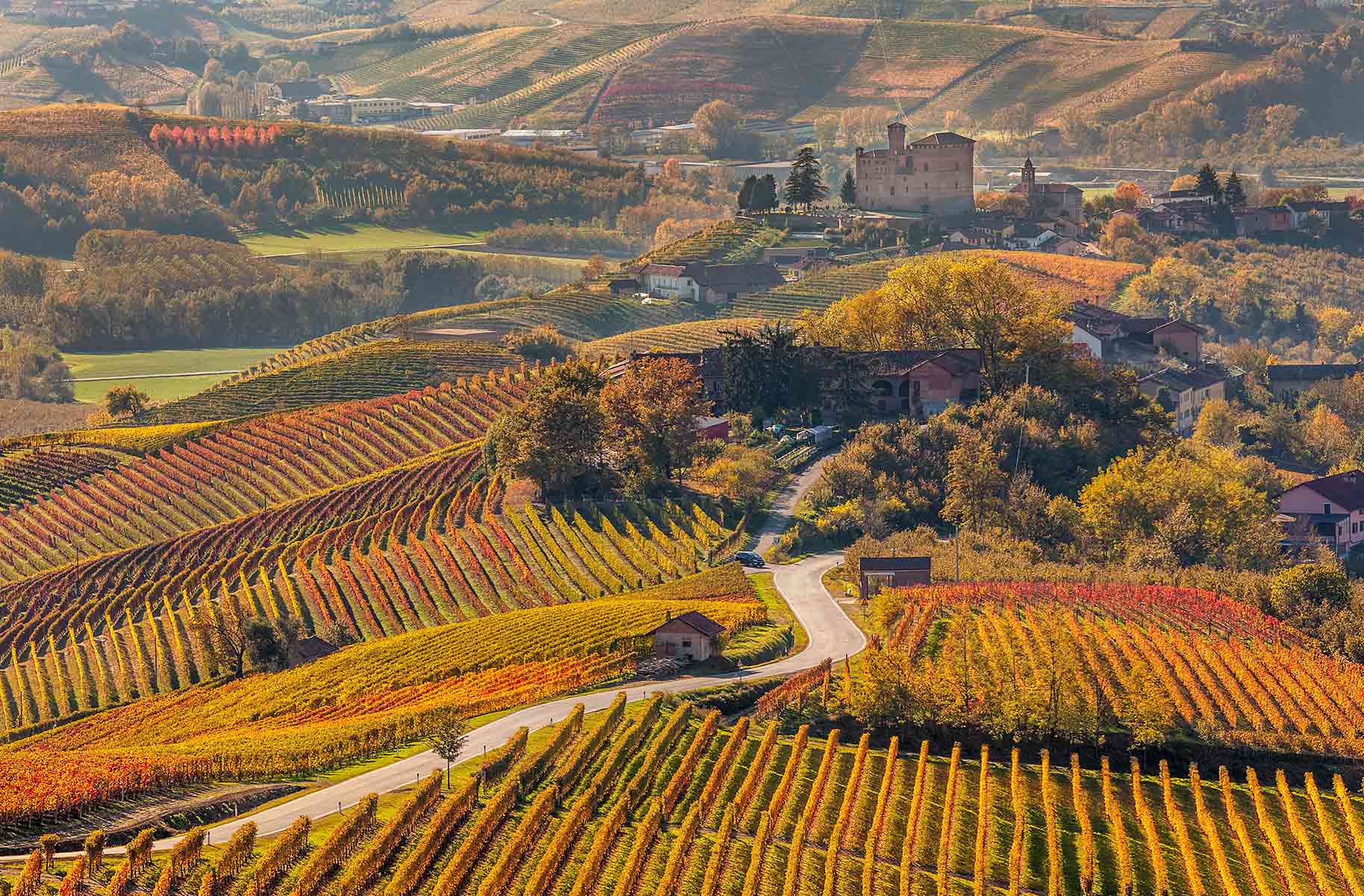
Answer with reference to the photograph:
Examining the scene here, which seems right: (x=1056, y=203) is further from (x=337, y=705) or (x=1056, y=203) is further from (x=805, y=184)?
(x=337, y=705)

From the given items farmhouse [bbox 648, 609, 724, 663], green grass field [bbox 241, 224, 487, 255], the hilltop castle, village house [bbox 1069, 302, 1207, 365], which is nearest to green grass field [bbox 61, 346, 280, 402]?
green grass field [bbox 241, 224, 487, 255]

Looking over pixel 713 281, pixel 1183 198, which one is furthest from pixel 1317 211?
pixel 713 281

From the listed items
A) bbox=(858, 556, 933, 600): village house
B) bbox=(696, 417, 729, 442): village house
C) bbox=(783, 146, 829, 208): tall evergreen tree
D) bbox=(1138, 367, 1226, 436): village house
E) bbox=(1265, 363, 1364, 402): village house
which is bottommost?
bbox=(1265, 363, 1364, 402): village house

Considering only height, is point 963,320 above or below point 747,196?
above

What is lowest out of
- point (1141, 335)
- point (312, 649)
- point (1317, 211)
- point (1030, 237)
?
point (1317, 211)

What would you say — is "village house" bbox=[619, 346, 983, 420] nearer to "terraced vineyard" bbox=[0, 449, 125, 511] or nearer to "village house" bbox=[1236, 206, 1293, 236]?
"terraced vineyard" bbox=[0, 449, 125, 511]

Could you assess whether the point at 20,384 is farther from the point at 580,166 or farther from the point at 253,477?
the point at 580,166
